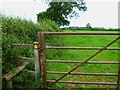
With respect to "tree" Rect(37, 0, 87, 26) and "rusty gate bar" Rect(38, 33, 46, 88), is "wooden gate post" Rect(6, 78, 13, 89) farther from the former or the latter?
"tree" Rect(37, 0, 87, 26)

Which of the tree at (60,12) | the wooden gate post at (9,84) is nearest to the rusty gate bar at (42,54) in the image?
the wooden gate post at (9,84)

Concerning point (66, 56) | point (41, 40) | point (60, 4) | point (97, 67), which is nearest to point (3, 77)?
point (41, 40)

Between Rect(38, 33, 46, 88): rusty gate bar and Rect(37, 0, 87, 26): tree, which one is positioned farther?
Rect(37, 0, 87, 26): tree

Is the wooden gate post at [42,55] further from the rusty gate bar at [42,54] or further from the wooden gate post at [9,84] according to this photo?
the wooden gate post at [9,84]

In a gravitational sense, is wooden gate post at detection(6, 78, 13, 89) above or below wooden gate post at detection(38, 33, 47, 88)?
below

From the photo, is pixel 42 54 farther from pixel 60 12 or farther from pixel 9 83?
pixel 60 12

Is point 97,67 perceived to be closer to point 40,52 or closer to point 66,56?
point 66,56

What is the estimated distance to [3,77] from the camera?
5074 mm

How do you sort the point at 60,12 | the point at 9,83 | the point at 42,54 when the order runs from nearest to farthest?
the point at 9,83
the point at 42,54
the point at 60,12

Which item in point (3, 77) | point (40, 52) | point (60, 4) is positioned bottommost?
point (3, 77)

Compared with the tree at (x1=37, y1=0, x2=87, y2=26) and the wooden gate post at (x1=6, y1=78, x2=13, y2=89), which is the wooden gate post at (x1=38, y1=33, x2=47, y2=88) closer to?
the wooden gate post at (x1=6, y1=78, x2=13, y2=89)

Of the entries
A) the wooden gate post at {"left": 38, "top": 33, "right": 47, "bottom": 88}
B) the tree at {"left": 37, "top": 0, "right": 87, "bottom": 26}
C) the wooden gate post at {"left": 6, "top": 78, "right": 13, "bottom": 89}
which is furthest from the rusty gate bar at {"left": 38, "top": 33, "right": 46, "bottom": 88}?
the tree at {"left": 37, "top": 0, "right": 87, "bottom": 26}

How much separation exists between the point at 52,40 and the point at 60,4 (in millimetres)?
30316

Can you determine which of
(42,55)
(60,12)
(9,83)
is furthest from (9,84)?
(60,12)
